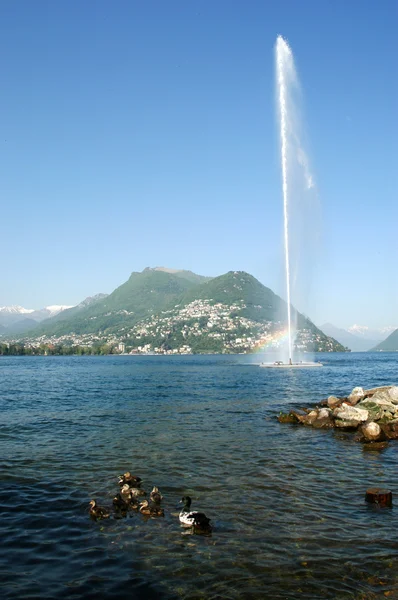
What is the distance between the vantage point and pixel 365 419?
2958 cm

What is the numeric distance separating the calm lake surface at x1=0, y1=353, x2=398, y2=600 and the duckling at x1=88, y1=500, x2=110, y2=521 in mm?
456

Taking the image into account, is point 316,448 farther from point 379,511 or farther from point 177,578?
point 177,578

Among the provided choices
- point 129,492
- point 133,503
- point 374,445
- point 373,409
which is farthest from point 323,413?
point 133,503

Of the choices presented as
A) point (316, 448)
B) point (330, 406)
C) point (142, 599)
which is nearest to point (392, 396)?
point (330, 406)

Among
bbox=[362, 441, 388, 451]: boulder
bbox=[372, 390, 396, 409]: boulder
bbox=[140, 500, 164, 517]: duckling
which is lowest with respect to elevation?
bbox=[362, 441, 388, 451]: boulder

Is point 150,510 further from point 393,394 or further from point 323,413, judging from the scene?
point 393,394

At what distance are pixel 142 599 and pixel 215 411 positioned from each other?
28.8m

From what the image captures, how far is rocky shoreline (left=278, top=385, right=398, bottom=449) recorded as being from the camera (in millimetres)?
26391

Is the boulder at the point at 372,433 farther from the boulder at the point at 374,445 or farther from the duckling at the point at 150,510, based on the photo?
the duckling at the point at 150,510

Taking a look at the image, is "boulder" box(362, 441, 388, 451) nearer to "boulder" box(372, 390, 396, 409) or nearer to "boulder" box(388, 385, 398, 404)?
"boulder" box(372, 390, 396, 409)

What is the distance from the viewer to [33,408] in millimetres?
41000

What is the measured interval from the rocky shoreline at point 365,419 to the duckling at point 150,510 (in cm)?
1504

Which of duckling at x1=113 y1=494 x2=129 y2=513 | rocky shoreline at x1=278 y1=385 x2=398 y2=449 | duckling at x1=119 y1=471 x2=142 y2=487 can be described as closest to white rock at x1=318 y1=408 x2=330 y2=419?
rocky shoreline at x1=278 y1=385 x2=398 y2=449

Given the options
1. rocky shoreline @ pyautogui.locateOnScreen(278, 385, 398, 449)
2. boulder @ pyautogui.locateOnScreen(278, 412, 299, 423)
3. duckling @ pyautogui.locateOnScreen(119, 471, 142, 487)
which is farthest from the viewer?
boulder @ pyautogui.locateOnScreen(278, 412, 299, 423)
